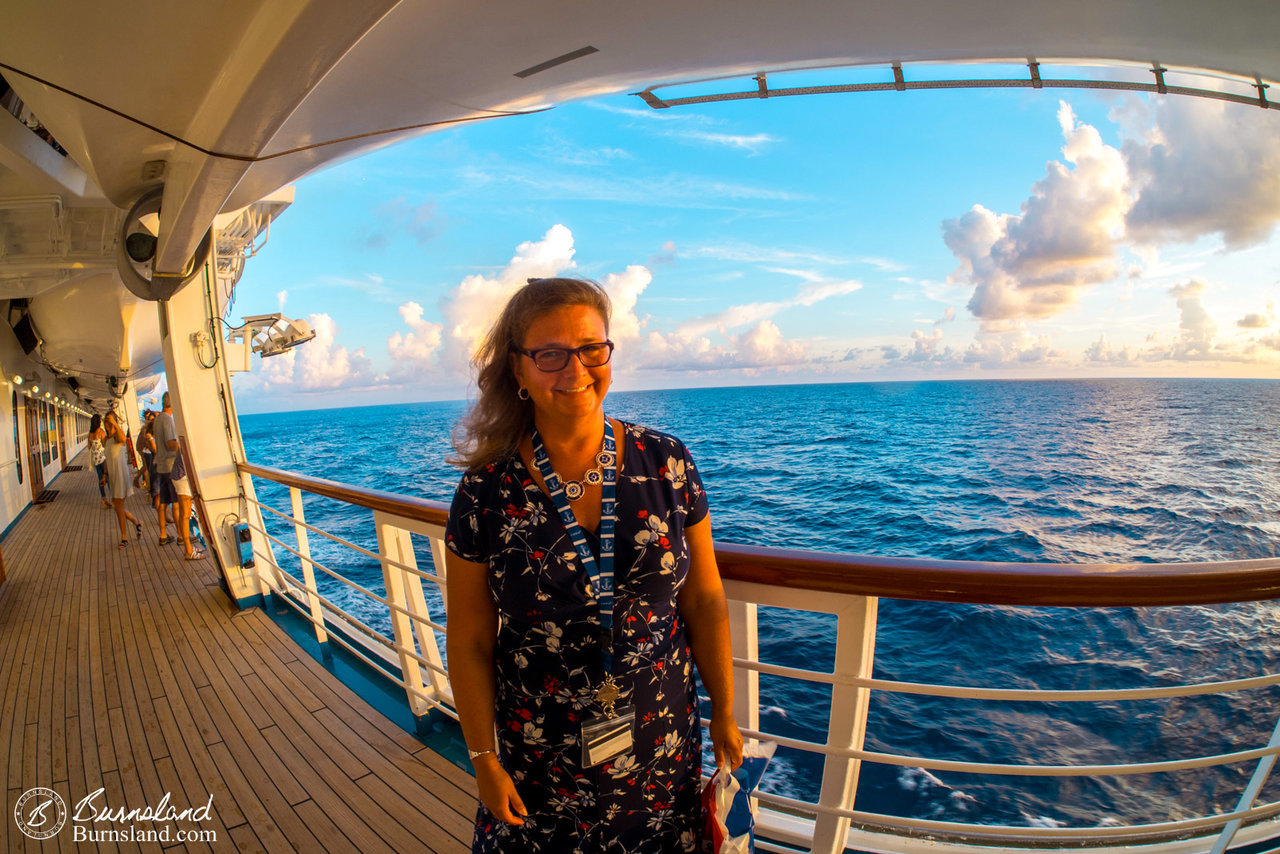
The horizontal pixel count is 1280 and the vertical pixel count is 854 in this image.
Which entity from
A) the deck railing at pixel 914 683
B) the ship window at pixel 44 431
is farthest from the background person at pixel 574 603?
the ship window at pixel 44 431

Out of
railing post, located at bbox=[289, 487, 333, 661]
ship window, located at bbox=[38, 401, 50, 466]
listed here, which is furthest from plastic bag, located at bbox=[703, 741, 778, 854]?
ship window, located at bbox=[38, 401, 50, 466]

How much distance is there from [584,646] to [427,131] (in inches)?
93.6

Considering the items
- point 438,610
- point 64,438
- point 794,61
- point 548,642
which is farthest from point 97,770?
point 64,438

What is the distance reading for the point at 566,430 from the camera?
2.55 feet

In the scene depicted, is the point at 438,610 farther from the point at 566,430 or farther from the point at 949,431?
the point at 949,431

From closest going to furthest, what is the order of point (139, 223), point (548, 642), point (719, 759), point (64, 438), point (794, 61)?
point (548, 642)
point (719, 759)
point (794, 61)
point (139, 223)
point (64, 438)

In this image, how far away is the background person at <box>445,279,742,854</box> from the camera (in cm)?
74

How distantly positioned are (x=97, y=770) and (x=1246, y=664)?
28.8 ft

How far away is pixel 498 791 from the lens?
2.59 ft

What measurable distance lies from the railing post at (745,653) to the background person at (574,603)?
18 centimetres

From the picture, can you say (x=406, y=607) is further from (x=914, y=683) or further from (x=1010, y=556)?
(x=1010, y=556)

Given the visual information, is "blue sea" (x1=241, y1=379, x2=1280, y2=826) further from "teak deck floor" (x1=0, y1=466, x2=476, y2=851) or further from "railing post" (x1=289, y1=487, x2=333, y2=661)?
"railing post" (x1=289, y1=487, x2=333, y2=661)

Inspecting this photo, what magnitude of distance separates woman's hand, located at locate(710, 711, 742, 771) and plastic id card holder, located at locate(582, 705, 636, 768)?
0.55 ft

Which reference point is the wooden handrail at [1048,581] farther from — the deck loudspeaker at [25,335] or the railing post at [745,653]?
the deck loudspeaker at [25,335]
